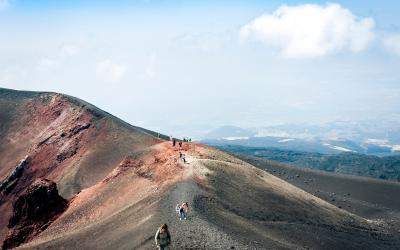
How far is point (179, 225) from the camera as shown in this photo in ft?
144

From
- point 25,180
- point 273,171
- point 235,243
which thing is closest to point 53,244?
point 235,243

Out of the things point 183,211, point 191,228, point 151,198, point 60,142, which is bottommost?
point 191,228

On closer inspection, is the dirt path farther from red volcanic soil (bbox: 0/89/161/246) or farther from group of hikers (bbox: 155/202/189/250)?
red volcanic soil (bbox: 0/89/161/246)

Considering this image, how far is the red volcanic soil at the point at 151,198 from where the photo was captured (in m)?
47.0

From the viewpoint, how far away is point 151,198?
2181 inches

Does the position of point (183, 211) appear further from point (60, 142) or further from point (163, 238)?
point (60, 142)

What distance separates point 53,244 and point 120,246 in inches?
461

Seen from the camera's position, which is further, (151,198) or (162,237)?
(151,198)

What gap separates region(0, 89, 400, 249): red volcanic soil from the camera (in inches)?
1850

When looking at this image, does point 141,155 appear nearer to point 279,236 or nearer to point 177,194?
point 177,194

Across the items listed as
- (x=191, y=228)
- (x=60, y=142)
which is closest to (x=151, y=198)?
(x=191, y=228)

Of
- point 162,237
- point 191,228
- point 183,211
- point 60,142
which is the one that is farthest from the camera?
point 60,142

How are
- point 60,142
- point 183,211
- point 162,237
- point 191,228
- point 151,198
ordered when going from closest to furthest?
point 162,237 < point 191,228 < point 183,211 < point 151,198 < point 60,142

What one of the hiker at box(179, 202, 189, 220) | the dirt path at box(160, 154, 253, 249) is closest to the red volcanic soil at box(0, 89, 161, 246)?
the dirt path at box(160, 154, 253, 249)
